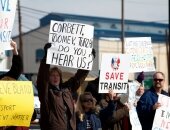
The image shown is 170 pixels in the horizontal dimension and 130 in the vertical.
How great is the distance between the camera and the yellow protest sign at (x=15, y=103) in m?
6.11

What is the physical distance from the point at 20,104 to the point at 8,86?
233 millimetres

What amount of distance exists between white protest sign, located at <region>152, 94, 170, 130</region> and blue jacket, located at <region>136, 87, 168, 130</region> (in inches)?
3.6

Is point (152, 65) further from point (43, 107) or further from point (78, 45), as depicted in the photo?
point (43, 107)

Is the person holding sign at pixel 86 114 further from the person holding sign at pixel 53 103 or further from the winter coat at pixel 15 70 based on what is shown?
the winter coat at pixel 15 70

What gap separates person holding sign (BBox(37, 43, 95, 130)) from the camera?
22.5 feet

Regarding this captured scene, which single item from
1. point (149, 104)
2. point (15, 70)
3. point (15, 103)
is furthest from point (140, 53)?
point (15, 103)

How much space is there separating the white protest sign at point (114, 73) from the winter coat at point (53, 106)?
44.1 inches

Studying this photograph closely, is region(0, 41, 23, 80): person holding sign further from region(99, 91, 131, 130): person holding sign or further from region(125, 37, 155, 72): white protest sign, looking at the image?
region(125, 37, 155, 72): white protest sign

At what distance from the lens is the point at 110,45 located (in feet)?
201

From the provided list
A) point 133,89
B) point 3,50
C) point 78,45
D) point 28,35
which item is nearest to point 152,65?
point 133,89

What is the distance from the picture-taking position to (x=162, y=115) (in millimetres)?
8109

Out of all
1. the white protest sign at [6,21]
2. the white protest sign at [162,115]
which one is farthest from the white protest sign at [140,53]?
the white protest sign at [6,21]

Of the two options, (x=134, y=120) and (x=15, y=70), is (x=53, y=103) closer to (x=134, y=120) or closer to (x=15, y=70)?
(x=15, y=70)

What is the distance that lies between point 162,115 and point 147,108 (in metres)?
0.24
